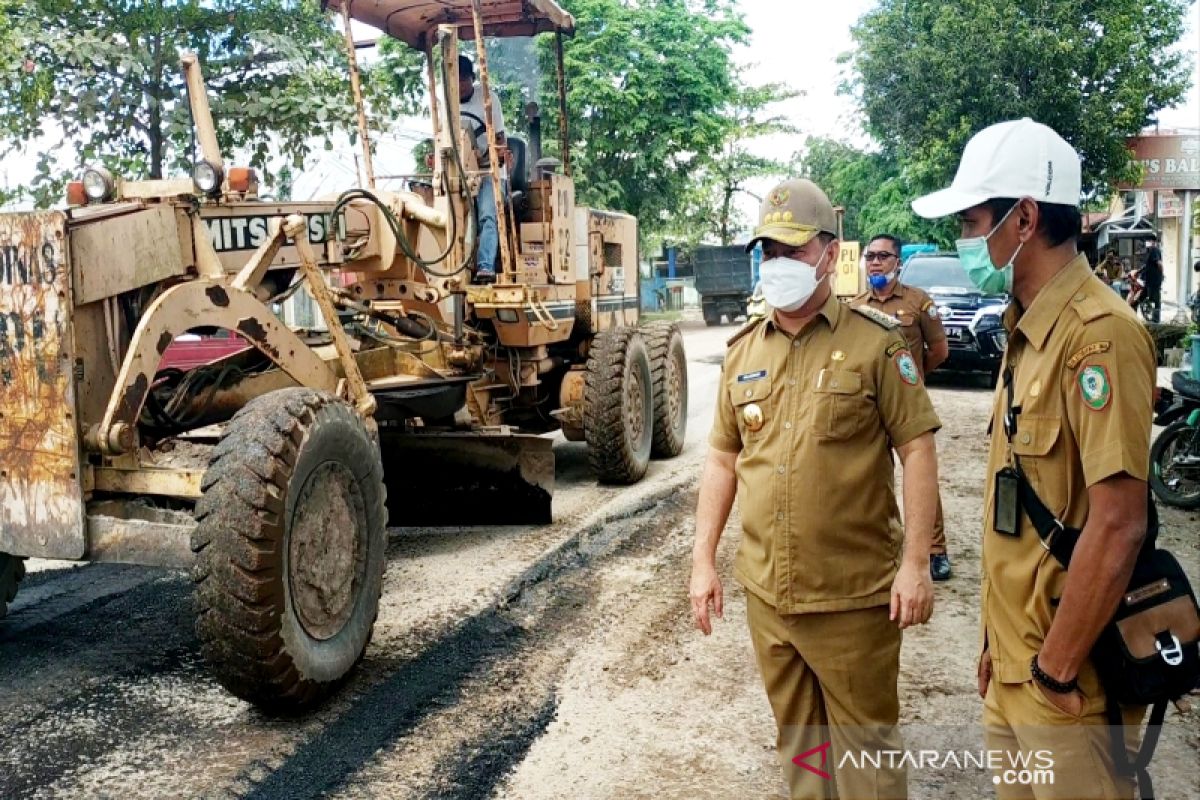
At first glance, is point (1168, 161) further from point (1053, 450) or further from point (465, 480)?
point (1053, 450)

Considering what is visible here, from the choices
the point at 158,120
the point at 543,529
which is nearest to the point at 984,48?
the point at 158,120

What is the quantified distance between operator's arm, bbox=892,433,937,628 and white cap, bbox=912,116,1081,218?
2.21ft

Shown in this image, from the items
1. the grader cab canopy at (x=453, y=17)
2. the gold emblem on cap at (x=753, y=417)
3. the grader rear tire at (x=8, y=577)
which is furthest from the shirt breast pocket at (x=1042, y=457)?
the grader cab canopy at (x=453, y=17)

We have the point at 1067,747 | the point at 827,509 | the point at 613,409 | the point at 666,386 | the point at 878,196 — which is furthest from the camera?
the point at 878,196

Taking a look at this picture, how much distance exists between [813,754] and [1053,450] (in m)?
1.03

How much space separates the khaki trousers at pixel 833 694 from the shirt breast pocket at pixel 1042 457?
2.12ft

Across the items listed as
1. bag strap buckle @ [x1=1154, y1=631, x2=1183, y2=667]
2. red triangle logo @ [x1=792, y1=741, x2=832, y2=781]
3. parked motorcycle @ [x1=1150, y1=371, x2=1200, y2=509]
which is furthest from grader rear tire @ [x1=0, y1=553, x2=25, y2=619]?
parked motorcycle @ [x1=1150, y1=371, x2=1200, y2=509]

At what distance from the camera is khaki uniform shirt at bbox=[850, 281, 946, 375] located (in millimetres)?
5969

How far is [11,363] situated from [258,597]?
4.49 ft

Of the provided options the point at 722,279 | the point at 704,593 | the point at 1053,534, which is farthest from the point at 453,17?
the point at 722,279

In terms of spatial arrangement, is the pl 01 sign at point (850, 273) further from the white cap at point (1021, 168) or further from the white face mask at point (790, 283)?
the white cap at point (1021, 168)

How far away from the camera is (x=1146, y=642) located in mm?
2184

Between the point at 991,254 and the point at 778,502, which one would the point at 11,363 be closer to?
the point at 778,502

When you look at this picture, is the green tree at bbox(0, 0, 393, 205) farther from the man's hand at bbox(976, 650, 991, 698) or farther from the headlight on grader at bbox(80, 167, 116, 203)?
the man's hand at bbox(976, 650, 991, 698)
